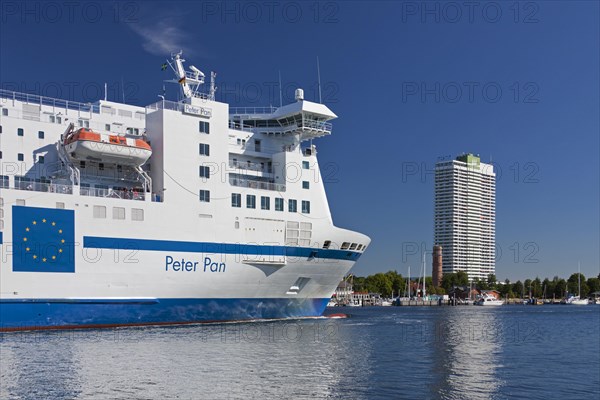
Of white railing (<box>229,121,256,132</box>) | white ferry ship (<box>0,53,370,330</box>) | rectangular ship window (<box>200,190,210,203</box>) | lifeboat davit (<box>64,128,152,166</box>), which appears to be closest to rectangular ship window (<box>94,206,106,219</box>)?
white ferry ship (<box>0,53,370,330</box>)

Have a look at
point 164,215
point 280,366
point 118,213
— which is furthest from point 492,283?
point 280,366

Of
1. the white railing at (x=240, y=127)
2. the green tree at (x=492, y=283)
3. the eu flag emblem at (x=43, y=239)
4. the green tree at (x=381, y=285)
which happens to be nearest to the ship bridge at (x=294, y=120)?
the white railing at (x=240, y=127)

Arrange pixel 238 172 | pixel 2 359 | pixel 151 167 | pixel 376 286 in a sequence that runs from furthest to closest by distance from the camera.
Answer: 1. pixel 376 286
2. pixel 238 172
3. pixel 151 167
4. pixel 2 359

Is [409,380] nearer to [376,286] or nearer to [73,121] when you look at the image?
[73,121]

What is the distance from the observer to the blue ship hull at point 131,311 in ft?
95.2

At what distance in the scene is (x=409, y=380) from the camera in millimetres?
19641

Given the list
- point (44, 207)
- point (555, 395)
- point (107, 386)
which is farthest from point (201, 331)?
point (555, 395)

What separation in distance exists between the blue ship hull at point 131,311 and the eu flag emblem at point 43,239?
5.13 ft

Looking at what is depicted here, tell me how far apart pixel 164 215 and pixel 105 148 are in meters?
4.32

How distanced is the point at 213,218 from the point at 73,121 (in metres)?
8.72

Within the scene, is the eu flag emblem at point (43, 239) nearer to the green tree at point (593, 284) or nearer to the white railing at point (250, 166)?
the white railing at point (250, 166)

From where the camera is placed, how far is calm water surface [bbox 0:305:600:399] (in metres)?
17.4

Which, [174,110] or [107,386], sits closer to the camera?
[107,386]

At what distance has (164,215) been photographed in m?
33.6
